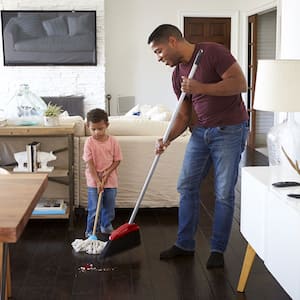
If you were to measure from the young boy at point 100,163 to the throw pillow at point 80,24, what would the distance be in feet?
13.2

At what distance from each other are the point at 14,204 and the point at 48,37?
19.7ft

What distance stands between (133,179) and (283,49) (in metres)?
1.49

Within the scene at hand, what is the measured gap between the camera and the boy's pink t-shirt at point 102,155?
3668mm

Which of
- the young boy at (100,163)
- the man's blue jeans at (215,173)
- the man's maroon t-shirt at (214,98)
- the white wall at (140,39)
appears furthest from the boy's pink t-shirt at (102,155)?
the white wall at (140,39)

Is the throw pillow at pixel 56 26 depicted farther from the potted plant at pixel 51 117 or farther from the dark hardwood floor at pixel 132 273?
the dark hardwood floor at pixel 132 273

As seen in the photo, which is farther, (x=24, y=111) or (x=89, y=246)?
(x=24, y=111)

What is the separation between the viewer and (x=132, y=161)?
4.15 m

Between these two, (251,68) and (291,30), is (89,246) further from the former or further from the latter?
(251,68)

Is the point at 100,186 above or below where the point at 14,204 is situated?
below

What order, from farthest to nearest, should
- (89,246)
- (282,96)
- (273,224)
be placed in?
(89,246), (282,96), (273,224)

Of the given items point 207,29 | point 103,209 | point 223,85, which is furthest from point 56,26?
point 223,85

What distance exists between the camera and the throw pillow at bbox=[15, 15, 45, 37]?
290 inches

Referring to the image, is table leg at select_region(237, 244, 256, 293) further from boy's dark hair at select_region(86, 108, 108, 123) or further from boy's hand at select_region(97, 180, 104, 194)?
boy's dark hair at select_region(86, 108, 108, 123)

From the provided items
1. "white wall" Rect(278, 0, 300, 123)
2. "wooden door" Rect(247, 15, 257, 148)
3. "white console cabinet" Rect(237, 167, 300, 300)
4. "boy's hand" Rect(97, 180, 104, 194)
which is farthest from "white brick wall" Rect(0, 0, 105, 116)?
"white console cabinet" Rect(237, 167, 300, 300)
